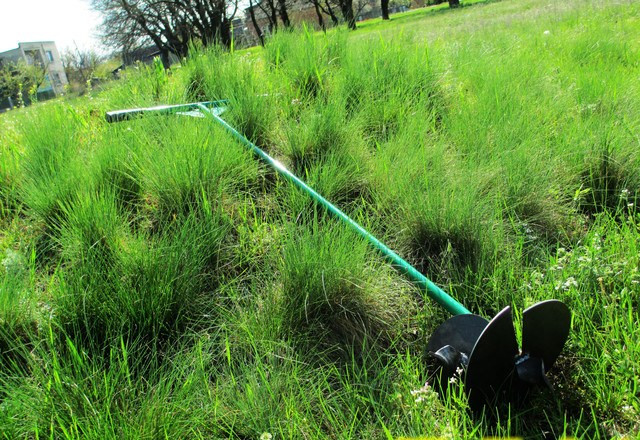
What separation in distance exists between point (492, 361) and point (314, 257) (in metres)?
0.65

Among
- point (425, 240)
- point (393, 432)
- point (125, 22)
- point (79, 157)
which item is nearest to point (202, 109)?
point (79, 157)

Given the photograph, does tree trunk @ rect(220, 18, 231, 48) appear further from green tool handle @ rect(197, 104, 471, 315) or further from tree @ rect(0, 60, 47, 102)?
tree @ rect(0, 60, 47, 102)

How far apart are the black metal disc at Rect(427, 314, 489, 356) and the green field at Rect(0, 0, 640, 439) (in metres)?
0.11

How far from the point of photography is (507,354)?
126 cm

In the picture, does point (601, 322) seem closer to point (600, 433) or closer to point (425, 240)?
point (600, 433)

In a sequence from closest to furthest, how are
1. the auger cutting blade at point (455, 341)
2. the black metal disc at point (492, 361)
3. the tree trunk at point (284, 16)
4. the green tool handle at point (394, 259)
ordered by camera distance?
the black metal disc at point (492, 361) → the auger cutting blade at point (455, 341) → the green tool handle at point (394, 259) → the tree trunk at point (284, 16)

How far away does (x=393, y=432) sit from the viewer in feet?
4.00

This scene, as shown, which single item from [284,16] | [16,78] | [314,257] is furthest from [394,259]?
[16,78]

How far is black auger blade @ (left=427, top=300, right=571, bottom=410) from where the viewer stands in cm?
121

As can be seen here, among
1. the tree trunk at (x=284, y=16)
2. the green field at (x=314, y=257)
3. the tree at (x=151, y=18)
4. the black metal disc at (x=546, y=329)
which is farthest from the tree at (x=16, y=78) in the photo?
the black metal disc at (x=546, y=329)

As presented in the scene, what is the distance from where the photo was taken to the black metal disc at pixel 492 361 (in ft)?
3.92

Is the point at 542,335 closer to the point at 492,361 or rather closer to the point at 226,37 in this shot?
the point at 492,361

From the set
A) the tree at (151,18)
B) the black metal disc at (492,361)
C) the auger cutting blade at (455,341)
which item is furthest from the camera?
the tree at (151,18)

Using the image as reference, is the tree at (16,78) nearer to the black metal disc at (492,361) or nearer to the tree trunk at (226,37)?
the tree trunk at (226,37)
